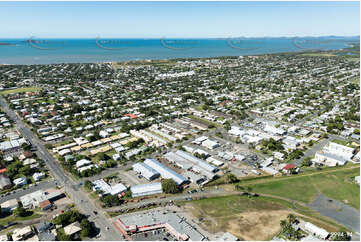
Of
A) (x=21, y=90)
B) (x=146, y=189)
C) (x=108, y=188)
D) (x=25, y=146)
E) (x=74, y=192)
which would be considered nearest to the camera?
(x=146, y=189)

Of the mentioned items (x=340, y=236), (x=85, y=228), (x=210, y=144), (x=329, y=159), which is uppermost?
(x=210, y=144)

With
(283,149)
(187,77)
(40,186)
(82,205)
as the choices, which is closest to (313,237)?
(283,149)

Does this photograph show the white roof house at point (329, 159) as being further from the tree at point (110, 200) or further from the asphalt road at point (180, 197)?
the tree at point (110, 200)

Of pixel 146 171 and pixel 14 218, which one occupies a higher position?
pixel 146 171

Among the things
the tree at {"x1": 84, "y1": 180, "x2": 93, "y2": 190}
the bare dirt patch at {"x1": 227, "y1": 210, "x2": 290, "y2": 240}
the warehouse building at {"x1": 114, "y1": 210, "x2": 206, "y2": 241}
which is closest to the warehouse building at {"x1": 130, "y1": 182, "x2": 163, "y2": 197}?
the warehouse building at {"x1": 114, "y1": 210, "x2": 206, "y2": 241}

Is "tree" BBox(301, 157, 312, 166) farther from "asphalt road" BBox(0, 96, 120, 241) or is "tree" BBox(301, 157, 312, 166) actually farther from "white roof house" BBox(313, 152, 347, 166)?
"asphalt road" BBox(0, 96, 120, 241)

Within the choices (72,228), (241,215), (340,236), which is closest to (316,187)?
(340,236)

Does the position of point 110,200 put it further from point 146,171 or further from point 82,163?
point 82,163

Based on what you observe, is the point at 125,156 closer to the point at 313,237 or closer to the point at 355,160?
the point at 313,237
